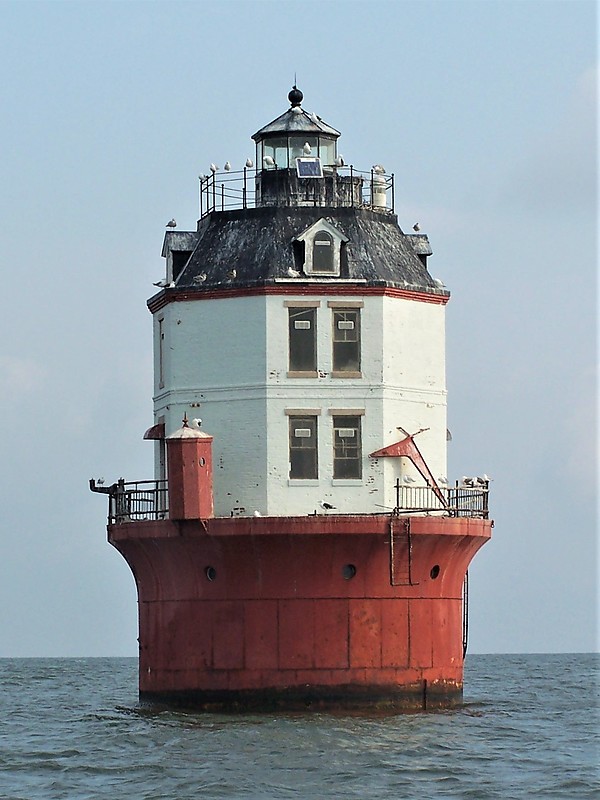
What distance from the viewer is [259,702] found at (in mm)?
50000

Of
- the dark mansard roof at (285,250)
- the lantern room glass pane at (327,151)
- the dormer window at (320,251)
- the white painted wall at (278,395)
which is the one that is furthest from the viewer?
the lantern room glass pane at (327,151)

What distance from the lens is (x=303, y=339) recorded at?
169 ft

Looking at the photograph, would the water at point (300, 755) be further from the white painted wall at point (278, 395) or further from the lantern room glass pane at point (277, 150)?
the lantern room glass pane at point (277, 150)

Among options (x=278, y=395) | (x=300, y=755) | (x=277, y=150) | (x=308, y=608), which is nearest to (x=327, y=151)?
(x=277, y=150)

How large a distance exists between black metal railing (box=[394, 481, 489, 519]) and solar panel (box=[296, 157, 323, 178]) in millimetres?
7565

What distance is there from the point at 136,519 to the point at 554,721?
1099 centimetres

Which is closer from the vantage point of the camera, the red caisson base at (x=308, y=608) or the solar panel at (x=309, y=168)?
the red caisson base at (x=308, y=608)

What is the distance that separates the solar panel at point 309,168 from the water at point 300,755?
1261 cm

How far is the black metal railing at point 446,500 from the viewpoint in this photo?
168 ft

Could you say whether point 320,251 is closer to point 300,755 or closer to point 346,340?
point 346,340

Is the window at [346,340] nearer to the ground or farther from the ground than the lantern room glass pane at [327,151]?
nearer to the ground

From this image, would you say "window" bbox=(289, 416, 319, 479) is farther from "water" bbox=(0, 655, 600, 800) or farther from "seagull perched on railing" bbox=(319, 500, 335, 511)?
"water" bbox=(0, 655, 600, 800)

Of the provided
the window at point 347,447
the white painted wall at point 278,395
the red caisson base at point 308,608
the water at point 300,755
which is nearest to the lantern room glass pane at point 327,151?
the white painted wall at point 278,395

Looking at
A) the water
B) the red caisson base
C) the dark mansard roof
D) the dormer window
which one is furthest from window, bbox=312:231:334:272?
the water
